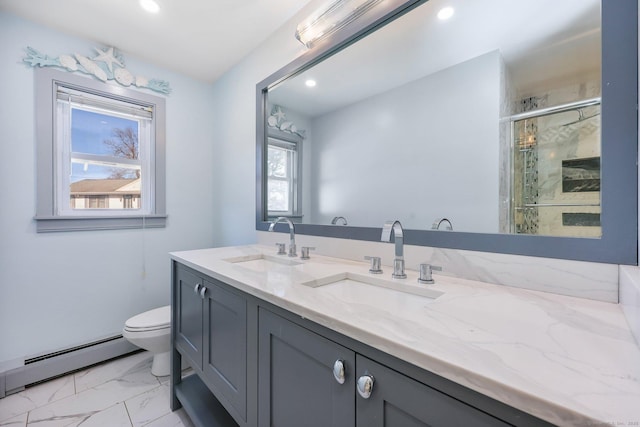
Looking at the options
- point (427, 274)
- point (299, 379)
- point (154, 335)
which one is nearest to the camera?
point (299, 379)

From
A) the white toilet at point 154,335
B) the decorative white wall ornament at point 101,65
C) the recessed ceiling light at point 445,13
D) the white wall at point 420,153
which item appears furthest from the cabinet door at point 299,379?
the decorative white wall ornament at point 101,65

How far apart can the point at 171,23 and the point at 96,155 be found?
114cm

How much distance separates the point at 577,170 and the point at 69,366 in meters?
2.94

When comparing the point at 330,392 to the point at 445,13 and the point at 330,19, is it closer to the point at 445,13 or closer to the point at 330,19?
the point at 445,13

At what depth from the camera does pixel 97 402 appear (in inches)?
64.6

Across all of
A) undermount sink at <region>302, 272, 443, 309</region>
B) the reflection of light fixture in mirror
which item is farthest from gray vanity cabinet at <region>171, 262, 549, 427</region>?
the reflection of light fixture in mirror

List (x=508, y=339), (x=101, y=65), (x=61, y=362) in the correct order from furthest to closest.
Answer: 1. (x=101, y=65)
2. (x=61, y=362)
3. (x=508, y=339)

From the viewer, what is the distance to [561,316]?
65cm

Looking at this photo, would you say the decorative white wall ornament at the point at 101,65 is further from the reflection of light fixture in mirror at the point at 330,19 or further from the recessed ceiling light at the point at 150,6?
the reflection of light fixture in mirror at the point at 330,19

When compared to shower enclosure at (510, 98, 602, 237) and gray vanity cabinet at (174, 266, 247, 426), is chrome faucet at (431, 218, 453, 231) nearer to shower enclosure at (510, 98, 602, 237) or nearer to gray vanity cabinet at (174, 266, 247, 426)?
shower enclosure at (510, 98, 602, 237)

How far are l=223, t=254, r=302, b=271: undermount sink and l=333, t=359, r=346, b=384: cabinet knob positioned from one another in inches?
30.2

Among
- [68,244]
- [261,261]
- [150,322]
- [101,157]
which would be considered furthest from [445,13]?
[68,244]

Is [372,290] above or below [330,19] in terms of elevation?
below

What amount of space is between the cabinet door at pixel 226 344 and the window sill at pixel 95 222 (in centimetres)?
137
